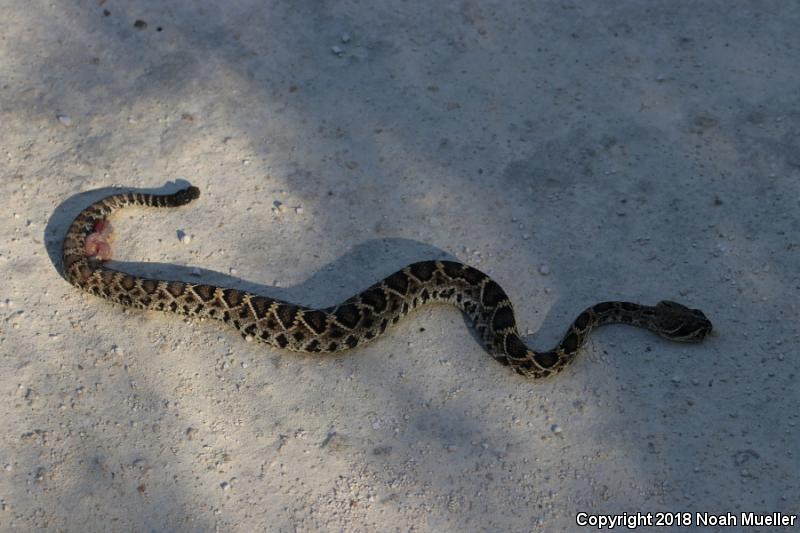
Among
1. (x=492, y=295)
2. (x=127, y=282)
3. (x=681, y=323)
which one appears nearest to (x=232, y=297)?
(x=127, y=282)

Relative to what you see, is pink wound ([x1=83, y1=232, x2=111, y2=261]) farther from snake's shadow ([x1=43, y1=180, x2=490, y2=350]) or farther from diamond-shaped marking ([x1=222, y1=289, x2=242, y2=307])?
diamond-shaped marking ([x1=222, y1=289, x2=242, y2=307])

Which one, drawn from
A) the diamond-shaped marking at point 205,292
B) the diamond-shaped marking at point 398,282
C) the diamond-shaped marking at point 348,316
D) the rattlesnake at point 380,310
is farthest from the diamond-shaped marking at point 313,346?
the diamond-shaped marking at point 205,292

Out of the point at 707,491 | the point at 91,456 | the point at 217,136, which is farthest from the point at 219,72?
the point at 707,491

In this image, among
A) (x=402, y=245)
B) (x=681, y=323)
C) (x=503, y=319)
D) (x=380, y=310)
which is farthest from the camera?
(x=402, y=245)

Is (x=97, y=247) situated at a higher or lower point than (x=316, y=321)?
lower

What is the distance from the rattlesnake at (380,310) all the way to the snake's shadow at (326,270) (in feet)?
0.85

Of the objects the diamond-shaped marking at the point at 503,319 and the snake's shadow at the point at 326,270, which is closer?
the diamond-shaped marking at the point at 503,319

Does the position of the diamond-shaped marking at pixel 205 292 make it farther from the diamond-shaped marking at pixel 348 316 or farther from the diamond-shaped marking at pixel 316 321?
the diamond-shaped marking at pixel 348 316

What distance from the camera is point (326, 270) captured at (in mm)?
9672

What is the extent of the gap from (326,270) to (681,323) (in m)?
3.50

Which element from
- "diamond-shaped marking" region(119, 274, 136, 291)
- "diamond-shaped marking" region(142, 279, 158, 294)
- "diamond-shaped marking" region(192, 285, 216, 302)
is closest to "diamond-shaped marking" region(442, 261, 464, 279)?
"diamond-shaped marking" region(192, 285, 216, 302)

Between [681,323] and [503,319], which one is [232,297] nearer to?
[503,319]

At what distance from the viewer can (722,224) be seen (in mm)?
9852

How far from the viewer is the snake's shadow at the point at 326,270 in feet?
31.0
